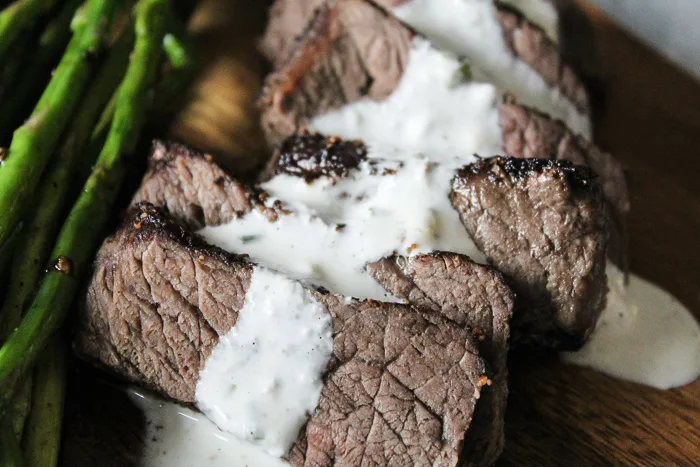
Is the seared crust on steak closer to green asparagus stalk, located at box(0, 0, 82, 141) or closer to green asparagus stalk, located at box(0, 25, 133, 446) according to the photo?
green asparagus stalk, located at box(0, 25, 133, 446)

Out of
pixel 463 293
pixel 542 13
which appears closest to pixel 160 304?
pixel 463 293

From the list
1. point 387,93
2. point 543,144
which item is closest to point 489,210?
point 543,144

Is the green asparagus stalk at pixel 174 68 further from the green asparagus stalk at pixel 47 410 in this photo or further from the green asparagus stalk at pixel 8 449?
the green asparagus stalk at pixel 8 449

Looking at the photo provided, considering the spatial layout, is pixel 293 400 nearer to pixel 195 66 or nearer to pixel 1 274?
pixel 1 274

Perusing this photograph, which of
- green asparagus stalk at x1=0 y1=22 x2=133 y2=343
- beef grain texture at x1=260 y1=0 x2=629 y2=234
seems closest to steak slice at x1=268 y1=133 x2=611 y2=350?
beef grain texture at x1=260 y1=0 x2=629 y2=234

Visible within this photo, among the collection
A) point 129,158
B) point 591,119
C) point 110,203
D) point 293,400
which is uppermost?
point 591,119

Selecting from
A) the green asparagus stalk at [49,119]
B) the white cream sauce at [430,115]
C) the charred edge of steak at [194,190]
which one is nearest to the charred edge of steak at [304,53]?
the white cream sauce at [430,115]
